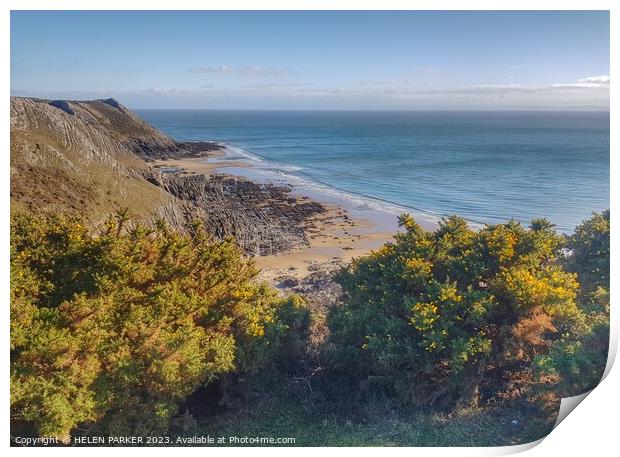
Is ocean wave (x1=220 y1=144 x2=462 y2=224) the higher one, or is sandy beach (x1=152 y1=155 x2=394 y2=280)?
ocean wave (x1=220 y1=144 x2=462 y2=224)

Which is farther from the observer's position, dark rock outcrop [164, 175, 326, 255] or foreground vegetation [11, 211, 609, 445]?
dark rock outcrop [164, 175, 326, 255]

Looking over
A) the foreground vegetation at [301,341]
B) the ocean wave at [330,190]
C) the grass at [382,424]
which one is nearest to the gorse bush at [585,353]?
the foreground vegetation at [301,341]

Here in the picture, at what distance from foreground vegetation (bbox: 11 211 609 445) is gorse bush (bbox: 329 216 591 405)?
0.08 ft

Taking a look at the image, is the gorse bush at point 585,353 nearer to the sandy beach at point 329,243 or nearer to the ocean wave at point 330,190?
the sandy beach at point 329,243

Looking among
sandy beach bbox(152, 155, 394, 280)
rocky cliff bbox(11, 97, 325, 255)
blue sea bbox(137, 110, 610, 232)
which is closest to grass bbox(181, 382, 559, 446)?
blue sea bbox(137, 110, 610, 232)

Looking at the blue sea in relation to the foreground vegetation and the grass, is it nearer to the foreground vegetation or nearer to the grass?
the foreground vegetation

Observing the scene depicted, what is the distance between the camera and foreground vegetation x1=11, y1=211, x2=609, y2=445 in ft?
23.7

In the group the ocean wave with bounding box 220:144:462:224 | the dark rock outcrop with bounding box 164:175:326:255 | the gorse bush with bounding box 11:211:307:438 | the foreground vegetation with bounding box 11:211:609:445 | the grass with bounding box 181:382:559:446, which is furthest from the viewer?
the ocean wave with bounding box 220:144:462:224

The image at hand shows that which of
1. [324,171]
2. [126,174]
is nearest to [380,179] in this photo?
[324,171]

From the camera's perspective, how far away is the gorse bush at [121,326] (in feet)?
22.4

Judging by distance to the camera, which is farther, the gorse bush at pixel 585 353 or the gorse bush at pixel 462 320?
the gorse bush at pixel 462 320

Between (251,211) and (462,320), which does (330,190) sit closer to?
(251,211)

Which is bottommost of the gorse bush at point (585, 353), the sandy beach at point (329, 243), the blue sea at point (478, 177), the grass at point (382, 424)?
the grass at point (382, 424)

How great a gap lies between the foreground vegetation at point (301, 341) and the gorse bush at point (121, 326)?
23mm
